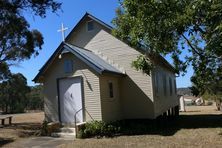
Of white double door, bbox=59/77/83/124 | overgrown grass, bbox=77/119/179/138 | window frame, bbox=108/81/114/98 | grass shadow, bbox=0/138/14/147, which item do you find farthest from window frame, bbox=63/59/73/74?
grass shadow, bbox=0/138/14/147

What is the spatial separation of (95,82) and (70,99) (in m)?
1.81

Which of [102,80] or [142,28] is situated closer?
[142,28]

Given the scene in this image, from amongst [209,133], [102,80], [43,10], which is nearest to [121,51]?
[102,80]

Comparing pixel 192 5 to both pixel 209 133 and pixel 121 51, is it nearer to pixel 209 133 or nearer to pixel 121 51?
pixel 209 133

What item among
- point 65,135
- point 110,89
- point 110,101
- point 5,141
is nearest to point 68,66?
point 110,89

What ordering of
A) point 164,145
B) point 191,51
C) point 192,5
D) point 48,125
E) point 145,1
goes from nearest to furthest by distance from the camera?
point 192,5
point 164,145
point 145,1
point 191,51
point 48,125

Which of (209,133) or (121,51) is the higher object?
(121,51)

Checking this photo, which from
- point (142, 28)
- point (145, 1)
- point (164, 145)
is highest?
point (145, 1)

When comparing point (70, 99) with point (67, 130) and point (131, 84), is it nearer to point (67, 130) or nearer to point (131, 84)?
point (67, 130)

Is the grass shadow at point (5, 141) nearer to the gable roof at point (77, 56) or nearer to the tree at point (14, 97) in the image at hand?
the gable roof at point (77, 56)

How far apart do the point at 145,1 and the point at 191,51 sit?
3.32m

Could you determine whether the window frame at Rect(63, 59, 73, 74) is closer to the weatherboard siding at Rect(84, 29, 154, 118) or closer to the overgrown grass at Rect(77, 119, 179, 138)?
the overgrown grass at Rect(77, 119, 179, 138)

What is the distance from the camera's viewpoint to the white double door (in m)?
16.8

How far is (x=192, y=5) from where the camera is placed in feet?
38.1
